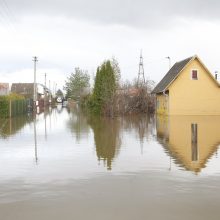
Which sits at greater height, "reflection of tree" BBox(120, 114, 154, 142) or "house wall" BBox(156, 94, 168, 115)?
"house wall" BBox(156, 94, 168, 115)

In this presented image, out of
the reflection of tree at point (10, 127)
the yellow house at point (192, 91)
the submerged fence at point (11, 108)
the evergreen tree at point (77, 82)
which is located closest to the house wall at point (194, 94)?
the yellow house at point (192, 91)

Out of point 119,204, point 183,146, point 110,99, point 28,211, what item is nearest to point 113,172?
point 119,204

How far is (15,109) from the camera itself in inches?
Result: 1921

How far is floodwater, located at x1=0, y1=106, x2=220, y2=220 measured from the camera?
8.40m

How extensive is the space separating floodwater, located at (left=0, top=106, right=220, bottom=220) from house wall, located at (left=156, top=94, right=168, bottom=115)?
28.0m

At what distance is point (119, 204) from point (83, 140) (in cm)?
1326

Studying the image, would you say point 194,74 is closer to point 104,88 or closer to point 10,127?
point 104,88

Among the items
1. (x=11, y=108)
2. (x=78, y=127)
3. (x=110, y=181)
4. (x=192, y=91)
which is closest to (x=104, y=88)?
(x=192, y=91)

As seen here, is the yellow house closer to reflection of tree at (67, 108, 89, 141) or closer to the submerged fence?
reflection of tree at (67, 108, 89, 141)

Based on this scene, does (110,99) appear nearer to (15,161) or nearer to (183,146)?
(183,146)

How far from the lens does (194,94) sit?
154 ft

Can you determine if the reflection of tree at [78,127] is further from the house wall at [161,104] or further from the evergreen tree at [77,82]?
the evergreen tree at [77,82]

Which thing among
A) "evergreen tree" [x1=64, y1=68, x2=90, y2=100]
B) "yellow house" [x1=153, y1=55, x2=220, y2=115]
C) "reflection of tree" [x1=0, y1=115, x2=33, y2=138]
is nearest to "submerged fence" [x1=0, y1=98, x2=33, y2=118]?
"reflection of tree" [x1=0, y1=115, x2=33, y2=138]

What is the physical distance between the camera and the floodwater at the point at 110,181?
840cm
